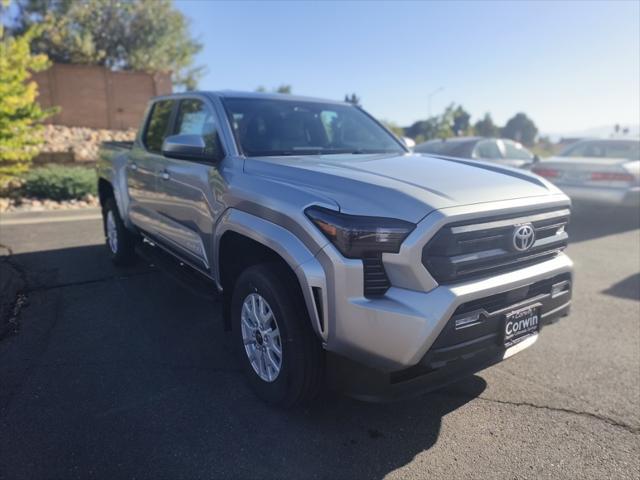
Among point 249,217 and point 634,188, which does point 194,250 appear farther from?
point 634,188

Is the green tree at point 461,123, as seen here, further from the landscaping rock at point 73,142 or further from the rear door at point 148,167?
the rear door at point 148,167

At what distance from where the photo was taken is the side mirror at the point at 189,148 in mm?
3344

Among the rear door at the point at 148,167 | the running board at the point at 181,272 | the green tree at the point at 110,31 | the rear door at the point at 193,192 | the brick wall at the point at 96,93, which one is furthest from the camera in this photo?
the green tree at the point at 110,31

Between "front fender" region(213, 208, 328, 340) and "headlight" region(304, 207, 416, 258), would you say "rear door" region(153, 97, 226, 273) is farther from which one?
"headlight" region(304, 207, 416, 258)

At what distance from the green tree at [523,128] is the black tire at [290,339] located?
5284 cm

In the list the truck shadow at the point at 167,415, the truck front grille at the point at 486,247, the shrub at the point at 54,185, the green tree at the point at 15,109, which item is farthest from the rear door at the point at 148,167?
the shrub at the point at 54,185

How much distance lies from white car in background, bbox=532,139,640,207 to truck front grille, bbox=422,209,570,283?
5.95 meters

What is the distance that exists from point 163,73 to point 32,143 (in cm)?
1390

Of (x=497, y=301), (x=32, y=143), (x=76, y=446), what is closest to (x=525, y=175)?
(x=497, y=301)

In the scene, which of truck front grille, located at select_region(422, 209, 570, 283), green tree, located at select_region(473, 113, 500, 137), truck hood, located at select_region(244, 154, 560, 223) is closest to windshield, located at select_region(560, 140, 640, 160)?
truck hood, located at select_region(244, 154, 560, 223)

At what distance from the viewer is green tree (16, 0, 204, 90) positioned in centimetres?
2552

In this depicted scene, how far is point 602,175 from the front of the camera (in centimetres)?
813

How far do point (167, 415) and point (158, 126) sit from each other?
310 cm

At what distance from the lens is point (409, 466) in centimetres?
253
